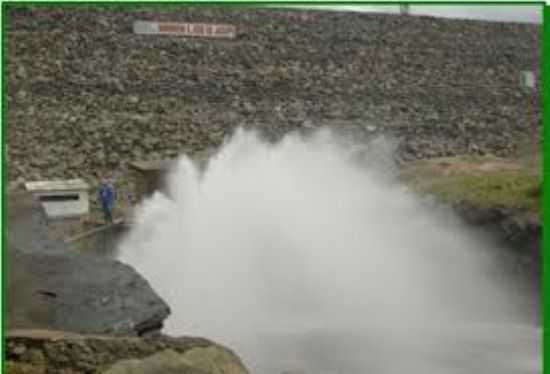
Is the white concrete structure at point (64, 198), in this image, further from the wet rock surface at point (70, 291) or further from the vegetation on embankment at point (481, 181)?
the wet rock surface at point (70, 291)

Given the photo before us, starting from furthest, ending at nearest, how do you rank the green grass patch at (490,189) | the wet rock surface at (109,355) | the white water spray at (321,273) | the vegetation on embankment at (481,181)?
1. the vegetation on embankment at (481,181)
2. the green grass patch at (490,189)
3. the white water spray at (321,273)
4. the wet rock surface at (109,355)

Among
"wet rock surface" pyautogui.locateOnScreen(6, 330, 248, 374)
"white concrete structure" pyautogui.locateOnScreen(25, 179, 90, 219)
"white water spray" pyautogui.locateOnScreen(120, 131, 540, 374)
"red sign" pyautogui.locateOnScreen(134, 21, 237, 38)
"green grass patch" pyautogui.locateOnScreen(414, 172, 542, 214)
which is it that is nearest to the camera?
"wet rock surface" pyautogui.locateOnScreen(6, 330, 248, 374)

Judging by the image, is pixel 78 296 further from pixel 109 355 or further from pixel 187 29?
pixel 187 29

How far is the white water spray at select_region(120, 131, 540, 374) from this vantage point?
26.1 ft

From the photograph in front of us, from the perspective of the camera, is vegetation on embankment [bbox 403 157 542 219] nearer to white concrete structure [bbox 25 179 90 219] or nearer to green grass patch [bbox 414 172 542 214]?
green grass patch [bbox 414 172 542 214]

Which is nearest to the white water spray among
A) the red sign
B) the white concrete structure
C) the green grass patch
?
the green grass patch

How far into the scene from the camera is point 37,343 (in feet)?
18.2

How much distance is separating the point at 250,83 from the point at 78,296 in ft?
47.9

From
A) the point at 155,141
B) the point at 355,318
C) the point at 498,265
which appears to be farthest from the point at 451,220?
the point at 155,141

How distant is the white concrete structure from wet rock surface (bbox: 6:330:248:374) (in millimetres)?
9336

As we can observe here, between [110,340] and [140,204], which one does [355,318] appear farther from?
[140,204]

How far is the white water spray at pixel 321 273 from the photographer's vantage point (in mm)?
7953

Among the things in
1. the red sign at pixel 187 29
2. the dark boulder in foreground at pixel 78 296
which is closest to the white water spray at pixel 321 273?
the dark boulder in foreground at pixel 78 296

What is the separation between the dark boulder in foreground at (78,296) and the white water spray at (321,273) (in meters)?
1.05
